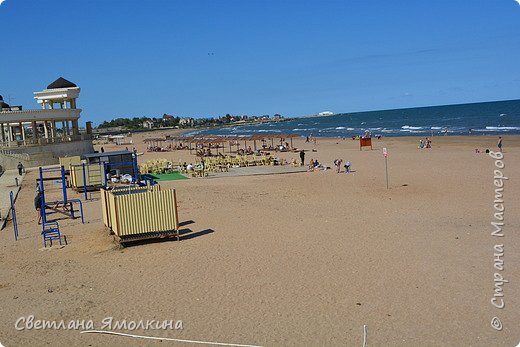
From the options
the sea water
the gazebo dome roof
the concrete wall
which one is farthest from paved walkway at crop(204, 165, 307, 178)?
the sea water

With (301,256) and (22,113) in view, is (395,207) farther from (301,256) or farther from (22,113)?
(22,113)

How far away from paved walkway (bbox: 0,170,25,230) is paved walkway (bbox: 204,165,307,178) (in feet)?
31.9

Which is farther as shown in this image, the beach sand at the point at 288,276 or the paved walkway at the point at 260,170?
the paved walkway at the point at 260,170

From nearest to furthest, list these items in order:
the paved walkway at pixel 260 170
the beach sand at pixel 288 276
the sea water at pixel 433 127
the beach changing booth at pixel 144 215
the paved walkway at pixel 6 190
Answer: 1. the beach sand at pixel 288 276
2. the beach changing booth at pixel 144 215
3. the paved walkway at pixel 6 190
4. the paved walkway at pixel 260 170
5. the sea water at pixel 433 127

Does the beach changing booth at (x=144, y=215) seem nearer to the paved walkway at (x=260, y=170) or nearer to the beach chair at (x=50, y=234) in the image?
the beach chair at (x=50, y=234)

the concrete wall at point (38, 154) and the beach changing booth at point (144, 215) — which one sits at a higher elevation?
the concrete wall at point (38, 154)

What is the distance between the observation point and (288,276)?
9.38 metres

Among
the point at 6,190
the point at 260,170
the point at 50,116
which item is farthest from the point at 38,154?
the point at 260,170

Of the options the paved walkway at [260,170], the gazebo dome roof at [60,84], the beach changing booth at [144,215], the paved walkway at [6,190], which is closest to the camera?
the beach changing booth at [144,215]

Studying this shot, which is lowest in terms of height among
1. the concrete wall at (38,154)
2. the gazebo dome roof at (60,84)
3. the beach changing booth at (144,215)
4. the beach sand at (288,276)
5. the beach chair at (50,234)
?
the beach sand at (288,276)

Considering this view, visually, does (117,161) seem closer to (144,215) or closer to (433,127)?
(144,215)

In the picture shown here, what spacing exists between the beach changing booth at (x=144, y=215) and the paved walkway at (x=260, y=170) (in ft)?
49.0

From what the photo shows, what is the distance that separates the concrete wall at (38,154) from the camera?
35.2 meters

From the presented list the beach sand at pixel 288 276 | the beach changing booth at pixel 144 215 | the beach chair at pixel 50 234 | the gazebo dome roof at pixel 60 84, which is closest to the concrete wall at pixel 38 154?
the gazebo dome roof at pixel 60 84
